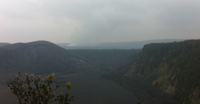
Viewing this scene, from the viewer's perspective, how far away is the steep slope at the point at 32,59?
327 ft

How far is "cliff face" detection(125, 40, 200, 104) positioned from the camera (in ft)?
135

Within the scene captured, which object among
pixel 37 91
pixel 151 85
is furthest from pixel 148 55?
pixel 37 91

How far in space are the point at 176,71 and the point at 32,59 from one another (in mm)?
102434

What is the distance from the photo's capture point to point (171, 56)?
66625mm

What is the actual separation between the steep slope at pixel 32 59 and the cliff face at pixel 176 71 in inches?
2329

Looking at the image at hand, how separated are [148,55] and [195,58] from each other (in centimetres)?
3593

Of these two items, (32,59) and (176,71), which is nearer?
(176,71)

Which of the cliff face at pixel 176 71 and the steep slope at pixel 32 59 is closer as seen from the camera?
the cliff face at pixel 176 71

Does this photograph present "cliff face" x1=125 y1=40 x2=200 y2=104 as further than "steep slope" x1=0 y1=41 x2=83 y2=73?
No

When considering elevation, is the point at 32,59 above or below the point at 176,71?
above

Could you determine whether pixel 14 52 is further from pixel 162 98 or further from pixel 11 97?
pixel 162 98

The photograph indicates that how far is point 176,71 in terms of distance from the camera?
54.6 metres

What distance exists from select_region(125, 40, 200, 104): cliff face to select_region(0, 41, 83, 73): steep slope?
59.2m

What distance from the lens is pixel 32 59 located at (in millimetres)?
116562
